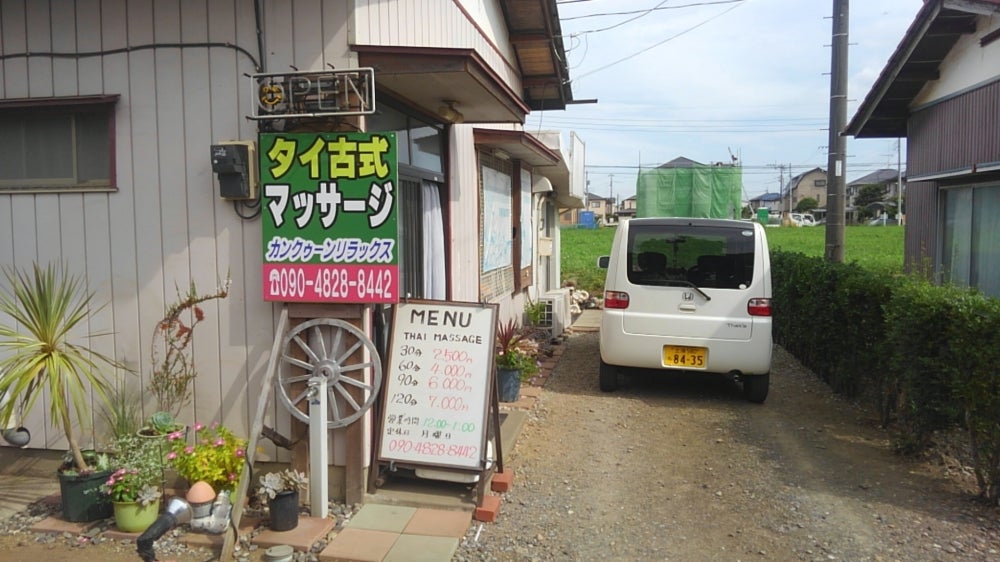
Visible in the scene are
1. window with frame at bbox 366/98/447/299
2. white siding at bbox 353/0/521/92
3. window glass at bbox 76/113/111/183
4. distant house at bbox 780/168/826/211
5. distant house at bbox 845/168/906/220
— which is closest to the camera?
white siding at bbox 353/0/521/92

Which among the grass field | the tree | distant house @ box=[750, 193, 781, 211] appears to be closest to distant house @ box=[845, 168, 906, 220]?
the tree

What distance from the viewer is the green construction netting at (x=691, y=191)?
21672 mm

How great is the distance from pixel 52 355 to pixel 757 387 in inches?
241

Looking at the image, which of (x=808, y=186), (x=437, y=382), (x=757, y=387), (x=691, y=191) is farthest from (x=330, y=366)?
(x=808, y=186)

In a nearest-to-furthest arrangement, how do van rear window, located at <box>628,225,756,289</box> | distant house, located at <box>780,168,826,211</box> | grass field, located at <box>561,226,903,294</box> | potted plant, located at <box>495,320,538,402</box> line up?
potted plant, located at <box>495,320,538,402</box>
van rear window, located at <box>628,225,756,289</box>
grass field, located at <box>561,226,903,294</box>
distant house, located at <box>780,168,826,211</box>

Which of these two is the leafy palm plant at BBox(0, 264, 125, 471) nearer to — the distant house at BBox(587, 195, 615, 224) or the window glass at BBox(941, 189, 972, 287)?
the window glass at BBox(941, 189, 972, 287)

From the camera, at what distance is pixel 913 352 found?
5.34 m

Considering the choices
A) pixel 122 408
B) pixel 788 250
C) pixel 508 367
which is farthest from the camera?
pixel 788 250

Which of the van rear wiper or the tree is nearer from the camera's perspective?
the van rear wiper

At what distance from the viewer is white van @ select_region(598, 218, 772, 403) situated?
7293mm

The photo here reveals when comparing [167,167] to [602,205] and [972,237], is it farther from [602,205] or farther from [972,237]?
[602,205]

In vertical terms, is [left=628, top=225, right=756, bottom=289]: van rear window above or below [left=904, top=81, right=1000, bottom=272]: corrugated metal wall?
below

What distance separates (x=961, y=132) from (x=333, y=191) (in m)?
7.75

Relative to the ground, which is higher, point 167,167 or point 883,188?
point 883,188
